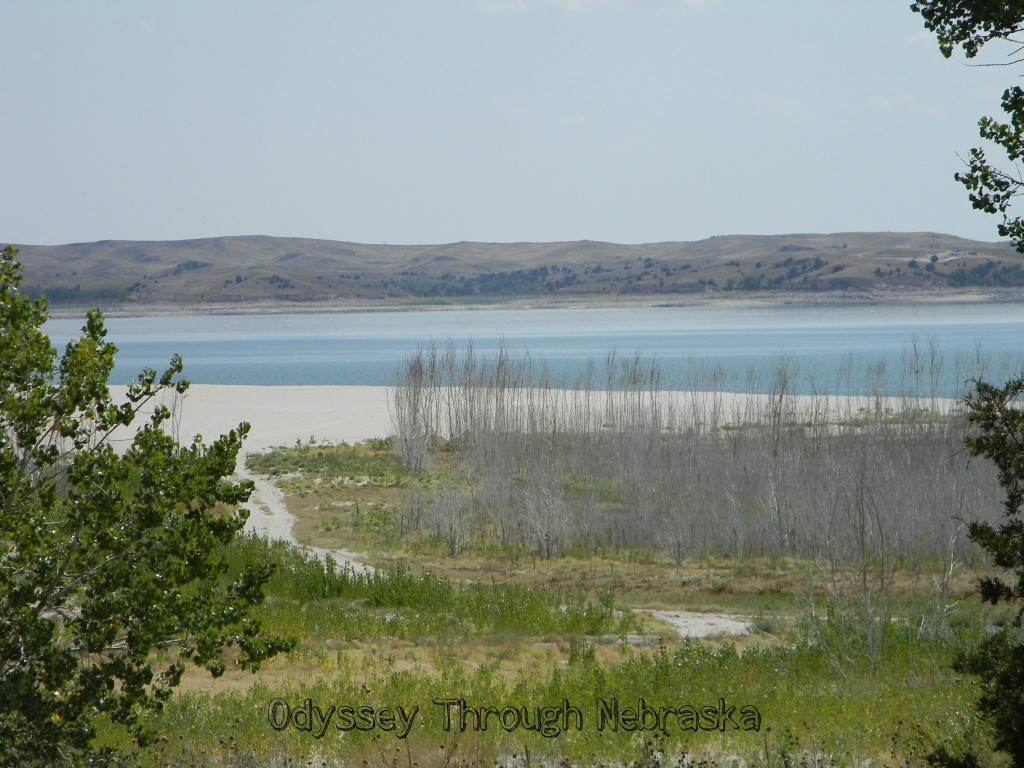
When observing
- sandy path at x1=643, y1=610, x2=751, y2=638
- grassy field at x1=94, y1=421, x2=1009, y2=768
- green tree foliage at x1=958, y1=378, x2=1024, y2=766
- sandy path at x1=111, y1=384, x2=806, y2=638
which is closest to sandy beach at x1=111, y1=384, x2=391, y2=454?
sandy path at x1=111, y1=384, x2=806, y2=638

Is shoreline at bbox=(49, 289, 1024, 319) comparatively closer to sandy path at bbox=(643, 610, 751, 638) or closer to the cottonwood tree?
sandy path at bbox=(643, 610, 751, 638)

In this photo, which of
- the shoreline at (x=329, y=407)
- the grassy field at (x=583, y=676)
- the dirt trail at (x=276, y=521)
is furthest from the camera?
the shoreline at (x=329, y=407)

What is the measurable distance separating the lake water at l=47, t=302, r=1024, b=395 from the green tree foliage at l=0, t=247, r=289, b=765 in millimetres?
30702

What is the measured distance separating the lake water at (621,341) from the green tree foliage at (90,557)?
3070 cm

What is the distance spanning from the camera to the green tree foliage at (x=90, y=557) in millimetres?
5559

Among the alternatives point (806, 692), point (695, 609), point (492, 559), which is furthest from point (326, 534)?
point (806, 692)

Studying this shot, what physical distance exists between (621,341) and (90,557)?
106039 mm

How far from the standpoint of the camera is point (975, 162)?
6074 millimetres

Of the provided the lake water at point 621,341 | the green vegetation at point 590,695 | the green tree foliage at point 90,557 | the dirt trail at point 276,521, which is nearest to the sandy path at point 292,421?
the dirt trail at point 276,521

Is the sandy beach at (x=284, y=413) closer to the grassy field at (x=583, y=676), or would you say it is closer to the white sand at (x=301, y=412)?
the white sand at (x=301, y=412)

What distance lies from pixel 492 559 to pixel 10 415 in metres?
17.2

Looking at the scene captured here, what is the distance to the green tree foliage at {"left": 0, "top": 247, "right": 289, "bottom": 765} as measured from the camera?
5559 mm

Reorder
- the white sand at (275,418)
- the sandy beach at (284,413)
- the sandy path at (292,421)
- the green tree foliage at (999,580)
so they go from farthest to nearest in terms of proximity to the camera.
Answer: the sandy beach at (284,413) → the white sand at (275,418) → the sandy path at (292,421) → the green tree foliage at (999,580)

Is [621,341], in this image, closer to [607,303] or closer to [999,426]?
[607,303]
